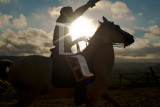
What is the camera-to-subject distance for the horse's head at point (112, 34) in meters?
5.62

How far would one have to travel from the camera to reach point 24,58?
5.36 metres

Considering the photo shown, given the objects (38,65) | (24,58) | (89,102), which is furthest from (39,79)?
(89,102)

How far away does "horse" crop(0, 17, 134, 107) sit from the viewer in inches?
197

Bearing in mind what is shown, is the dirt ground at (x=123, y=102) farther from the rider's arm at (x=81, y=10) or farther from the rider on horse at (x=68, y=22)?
the rider's arm at (x=81, y=10)

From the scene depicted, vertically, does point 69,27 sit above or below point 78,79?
above

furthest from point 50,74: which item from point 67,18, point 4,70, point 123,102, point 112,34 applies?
point 123,102

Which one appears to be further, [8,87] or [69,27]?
[8,87]

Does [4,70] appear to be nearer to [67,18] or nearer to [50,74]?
[50,74]

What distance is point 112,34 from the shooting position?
228 inches

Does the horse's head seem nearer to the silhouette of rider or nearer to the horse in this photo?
the horse

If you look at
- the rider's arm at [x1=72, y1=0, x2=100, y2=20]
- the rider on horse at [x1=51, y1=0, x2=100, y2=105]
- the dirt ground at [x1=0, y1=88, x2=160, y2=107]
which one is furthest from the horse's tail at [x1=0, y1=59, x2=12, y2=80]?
the dirt ground at [x1=0, y1=88, x2=160, y2=107]

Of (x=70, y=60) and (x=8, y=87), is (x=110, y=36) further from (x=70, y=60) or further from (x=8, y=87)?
(x=8, y=87)

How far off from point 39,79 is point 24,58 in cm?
86

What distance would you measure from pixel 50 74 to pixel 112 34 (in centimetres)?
250
